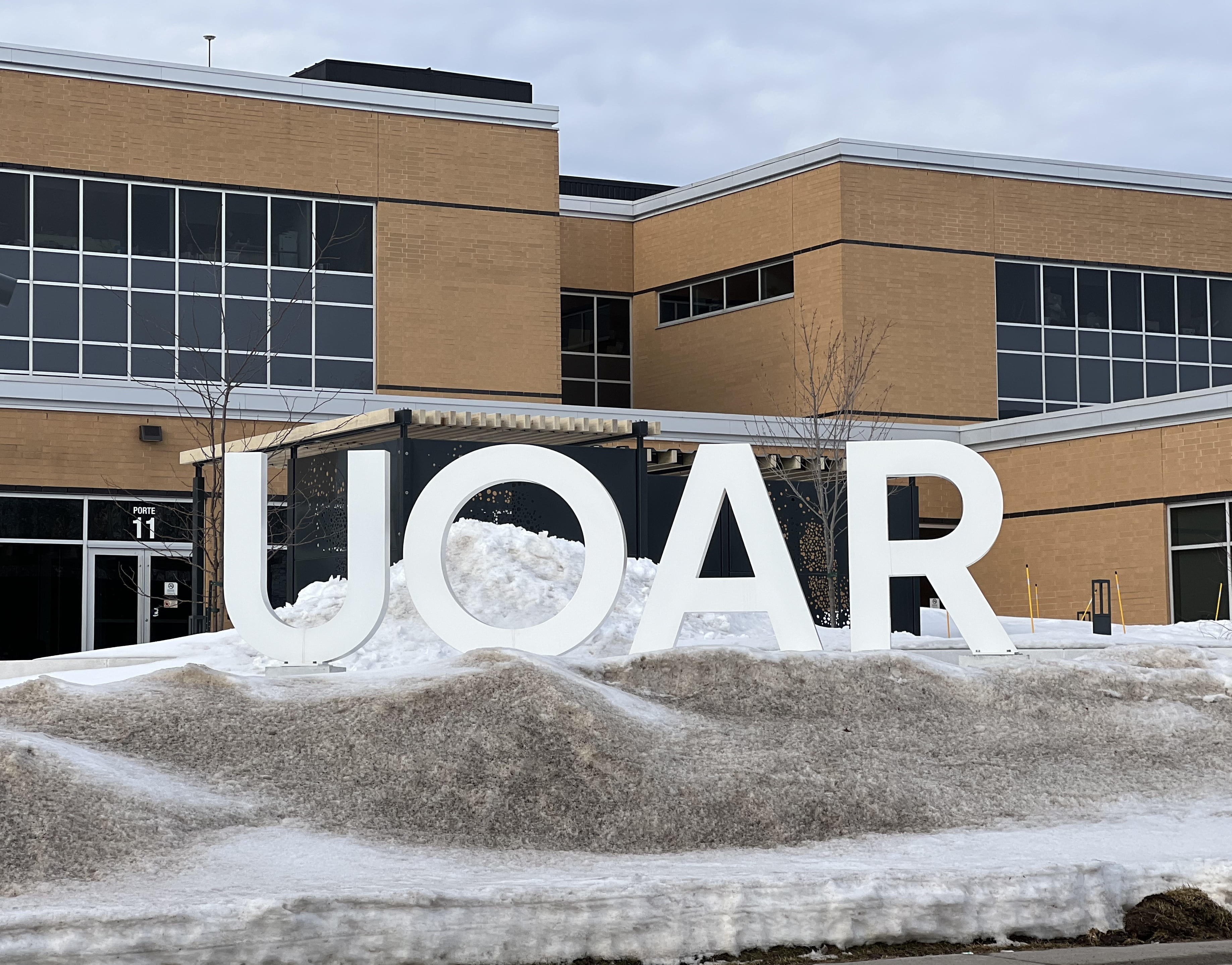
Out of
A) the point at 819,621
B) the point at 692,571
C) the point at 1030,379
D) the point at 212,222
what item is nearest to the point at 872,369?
the point at 1030,379

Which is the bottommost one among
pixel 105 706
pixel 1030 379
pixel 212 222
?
pixel 105 706

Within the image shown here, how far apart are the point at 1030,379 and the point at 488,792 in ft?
91.2

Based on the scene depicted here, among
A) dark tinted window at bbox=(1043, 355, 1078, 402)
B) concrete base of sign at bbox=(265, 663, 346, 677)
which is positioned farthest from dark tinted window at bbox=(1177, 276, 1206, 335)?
concrete base of sign at bbox=(265, 663, 346, 677)

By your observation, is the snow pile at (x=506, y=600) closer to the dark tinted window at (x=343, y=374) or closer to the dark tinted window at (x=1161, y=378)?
the dark tinted window at (x=343, y=374)

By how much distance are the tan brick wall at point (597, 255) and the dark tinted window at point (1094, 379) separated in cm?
1111

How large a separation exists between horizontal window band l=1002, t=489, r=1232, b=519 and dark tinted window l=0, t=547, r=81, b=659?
16482mm

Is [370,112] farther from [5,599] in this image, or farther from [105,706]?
[105,706]

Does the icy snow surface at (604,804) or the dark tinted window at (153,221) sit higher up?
the dark tinted window at (153,221)

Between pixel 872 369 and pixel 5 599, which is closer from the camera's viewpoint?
pixel 5 599

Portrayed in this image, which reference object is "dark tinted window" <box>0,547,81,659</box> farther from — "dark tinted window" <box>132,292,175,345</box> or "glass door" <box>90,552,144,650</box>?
"dark tinted window" <box>132,292,175,345</box>

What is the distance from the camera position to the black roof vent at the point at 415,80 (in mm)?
40500

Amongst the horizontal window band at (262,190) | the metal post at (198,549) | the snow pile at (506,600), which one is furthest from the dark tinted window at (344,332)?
the snow pile at (506,600)

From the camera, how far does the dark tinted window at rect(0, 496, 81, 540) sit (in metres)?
25.7

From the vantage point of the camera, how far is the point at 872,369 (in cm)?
3356
